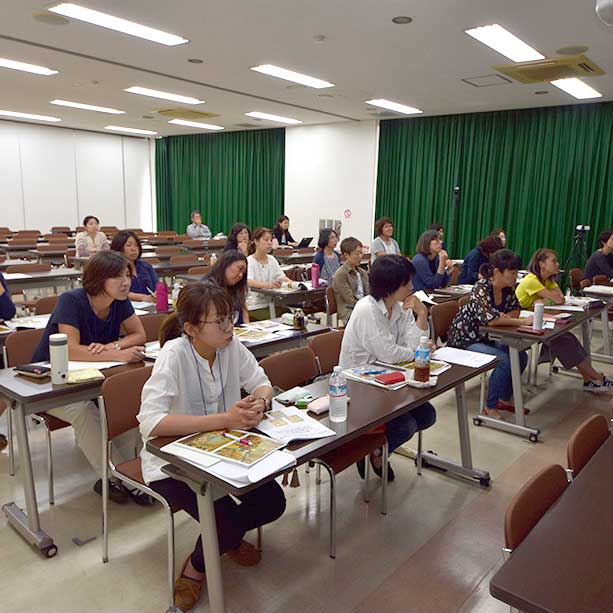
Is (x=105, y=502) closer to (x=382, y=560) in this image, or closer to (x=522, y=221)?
(x=382, y=560)

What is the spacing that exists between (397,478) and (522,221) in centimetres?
735

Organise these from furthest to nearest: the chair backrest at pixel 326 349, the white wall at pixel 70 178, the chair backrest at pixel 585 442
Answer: the white wall at pixel 70 178
the chair backrest at pixel 326 349
the chair backrest at pixel 585 442

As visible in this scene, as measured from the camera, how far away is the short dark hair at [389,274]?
2.86m

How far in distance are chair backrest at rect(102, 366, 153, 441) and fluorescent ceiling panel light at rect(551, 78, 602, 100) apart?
6608 millimetres

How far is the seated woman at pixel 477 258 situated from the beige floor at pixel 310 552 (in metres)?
2.87

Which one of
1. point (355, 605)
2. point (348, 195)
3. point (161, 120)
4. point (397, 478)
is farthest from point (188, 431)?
point (161, 120)

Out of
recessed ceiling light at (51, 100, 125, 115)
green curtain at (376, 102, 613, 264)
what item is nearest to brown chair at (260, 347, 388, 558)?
green curtain at (376, 102, 613, 264)

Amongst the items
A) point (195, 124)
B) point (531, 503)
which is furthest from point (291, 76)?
point (531, 503)

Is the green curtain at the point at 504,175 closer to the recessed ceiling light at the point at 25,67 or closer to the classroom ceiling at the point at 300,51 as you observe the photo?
the classroom ceiling at the point at 300,51

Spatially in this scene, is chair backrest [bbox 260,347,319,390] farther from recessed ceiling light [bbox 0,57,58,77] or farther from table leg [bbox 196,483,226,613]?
recessed ceiling light [bbox 0,57,58,77]

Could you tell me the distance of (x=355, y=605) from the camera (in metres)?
2.13

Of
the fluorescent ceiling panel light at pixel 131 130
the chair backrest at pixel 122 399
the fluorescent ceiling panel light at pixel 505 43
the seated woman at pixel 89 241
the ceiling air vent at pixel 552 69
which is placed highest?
the fluorescent ceiling panel light at pixel 131 130

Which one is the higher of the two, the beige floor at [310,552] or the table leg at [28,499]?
the table leg at [28,499]

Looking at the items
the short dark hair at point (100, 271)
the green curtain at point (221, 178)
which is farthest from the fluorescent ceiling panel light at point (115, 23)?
the green curtain at point (221, 178)
